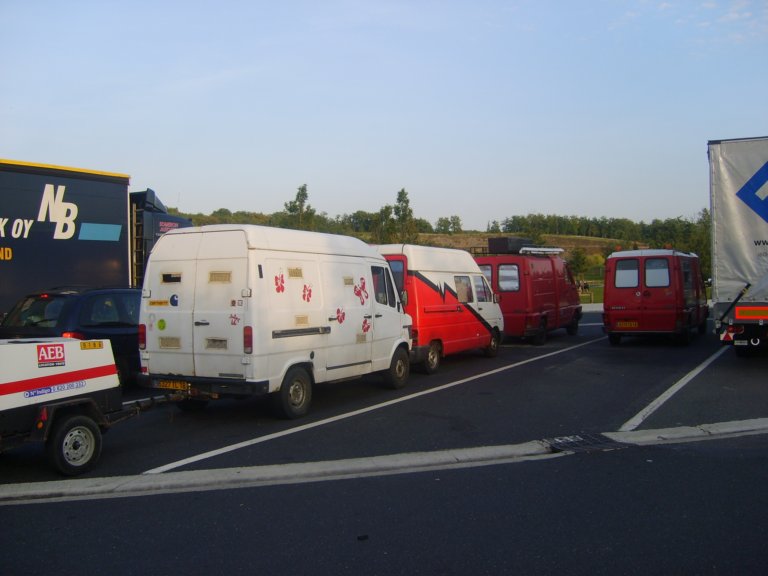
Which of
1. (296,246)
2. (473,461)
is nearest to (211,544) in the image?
(473,461)

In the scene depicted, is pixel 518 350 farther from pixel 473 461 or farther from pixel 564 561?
pixel 564 561

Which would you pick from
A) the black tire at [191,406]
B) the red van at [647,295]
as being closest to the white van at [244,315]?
the black tire at [191,406]

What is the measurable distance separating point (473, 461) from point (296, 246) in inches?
150

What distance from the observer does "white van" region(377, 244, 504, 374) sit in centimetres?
1253

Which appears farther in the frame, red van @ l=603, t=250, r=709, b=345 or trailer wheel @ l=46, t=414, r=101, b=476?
red van @ l=603, t=250, r=709, b=345

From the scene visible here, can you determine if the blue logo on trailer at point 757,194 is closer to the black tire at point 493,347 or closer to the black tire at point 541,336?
the black tire at point 493,347

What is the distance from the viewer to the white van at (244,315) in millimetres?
8344

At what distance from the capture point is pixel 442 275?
13562 mm

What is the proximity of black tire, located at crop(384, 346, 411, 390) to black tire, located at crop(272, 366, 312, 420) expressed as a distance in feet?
7.59

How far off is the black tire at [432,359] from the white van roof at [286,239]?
328 cm

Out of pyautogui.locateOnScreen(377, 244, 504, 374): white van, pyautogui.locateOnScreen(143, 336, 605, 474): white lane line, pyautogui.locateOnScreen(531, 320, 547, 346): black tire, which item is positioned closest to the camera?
pyautogui.locateOnScreen(143, 336, 605, 474): white lane line

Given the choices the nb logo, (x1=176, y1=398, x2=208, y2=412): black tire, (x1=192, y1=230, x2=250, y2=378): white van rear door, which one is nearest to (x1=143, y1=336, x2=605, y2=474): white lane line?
(x1=192, y1=230, x2=250, y2=378): white van rear door

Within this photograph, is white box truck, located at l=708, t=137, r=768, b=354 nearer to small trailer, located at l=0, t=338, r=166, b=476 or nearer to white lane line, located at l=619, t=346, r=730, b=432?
white lane line, located at l=619, t=346, r=730, b=432

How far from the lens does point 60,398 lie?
6539 millimetres
